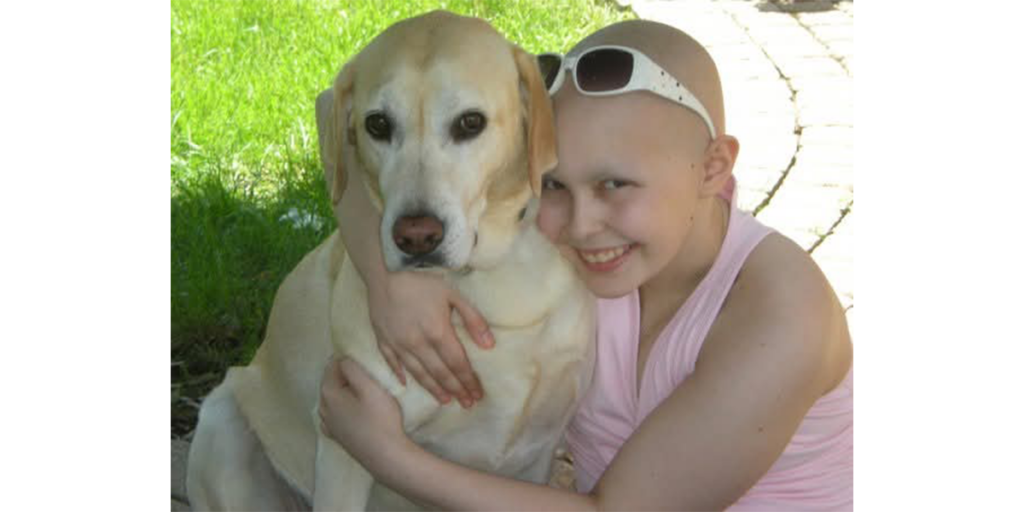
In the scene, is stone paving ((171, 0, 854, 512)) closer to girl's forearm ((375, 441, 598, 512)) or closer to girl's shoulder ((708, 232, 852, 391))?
girl's forearm ((375, 441, 598, 512))

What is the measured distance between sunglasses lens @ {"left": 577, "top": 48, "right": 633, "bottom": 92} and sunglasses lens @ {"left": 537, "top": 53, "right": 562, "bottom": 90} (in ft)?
0.62

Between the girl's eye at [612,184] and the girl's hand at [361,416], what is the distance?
610 millimetres

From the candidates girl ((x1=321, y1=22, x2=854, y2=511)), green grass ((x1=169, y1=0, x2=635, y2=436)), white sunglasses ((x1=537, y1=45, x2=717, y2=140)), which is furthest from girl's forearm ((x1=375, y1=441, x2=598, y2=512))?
green grass ((x1=169, y1=0, x2=635, y2=436))

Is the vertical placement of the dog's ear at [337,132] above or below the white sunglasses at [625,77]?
below

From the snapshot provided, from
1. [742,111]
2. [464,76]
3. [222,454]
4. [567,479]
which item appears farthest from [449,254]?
[742,111]

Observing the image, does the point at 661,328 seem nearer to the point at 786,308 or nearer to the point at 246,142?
the point at 786,308

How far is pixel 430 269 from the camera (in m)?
2.21

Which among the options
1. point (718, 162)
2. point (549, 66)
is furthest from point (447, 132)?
point (718, 162)

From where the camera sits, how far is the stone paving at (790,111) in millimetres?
4645

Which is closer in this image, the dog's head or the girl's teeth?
the dog's head

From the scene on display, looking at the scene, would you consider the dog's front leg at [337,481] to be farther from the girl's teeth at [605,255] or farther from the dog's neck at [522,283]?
the girl's teeth at [605,255]

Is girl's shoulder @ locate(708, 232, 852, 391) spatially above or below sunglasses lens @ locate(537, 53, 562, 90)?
below

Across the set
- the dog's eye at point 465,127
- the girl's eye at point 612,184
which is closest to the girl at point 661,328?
the girl's eye at point 612,184

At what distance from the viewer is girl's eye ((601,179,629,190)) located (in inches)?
84.4
